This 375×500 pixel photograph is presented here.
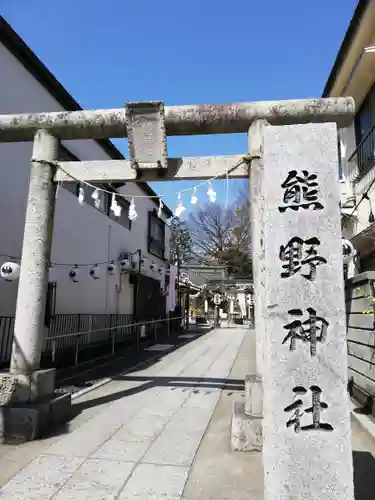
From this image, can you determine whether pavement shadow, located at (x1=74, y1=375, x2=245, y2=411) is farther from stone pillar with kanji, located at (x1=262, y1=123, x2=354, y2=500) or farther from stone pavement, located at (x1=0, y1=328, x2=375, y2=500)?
stone pillar with kanji, located at (x1=262, y1=123, x2=354, y2=500)

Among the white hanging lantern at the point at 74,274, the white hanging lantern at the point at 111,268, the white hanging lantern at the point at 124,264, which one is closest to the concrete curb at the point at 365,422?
the white hanging lantern at the point at 74,274

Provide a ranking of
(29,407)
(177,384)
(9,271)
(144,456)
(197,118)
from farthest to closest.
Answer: (177,384) < (9,271) < (197,118) < (29,407) < (144,456)

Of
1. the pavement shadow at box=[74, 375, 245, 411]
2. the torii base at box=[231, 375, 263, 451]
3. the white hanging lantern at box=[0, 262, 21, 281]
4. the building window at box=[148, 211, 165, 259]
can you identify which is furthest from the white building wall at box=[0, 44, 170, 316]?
the torii base at box=[231, 375, 263, 451]

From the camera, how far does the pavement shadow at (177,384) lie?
772cm

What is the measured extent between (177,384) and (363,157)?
7.75 meters

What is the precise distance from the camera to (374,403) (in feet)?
19.9

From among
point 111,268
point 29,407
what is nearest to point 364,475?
point 29,407

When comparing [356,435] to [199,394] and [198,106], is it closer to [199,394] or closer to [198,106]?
[199,394]

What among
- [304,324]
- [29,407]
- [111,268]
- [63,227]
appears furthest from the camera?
[111,268]

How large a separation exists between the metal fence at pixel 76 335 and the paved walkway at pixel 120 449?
261 centimetres

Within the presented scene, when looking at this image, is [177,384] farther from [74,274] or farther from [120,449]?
[74,274]

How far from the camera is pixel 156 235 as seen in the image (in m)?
23.1

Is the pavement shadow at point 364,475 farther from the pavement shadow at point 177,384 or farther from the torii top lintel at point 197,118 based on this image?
the torii top lintel at point 197,118

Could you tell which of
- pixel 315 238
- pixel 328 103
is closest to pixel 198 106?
pixel 328 103
